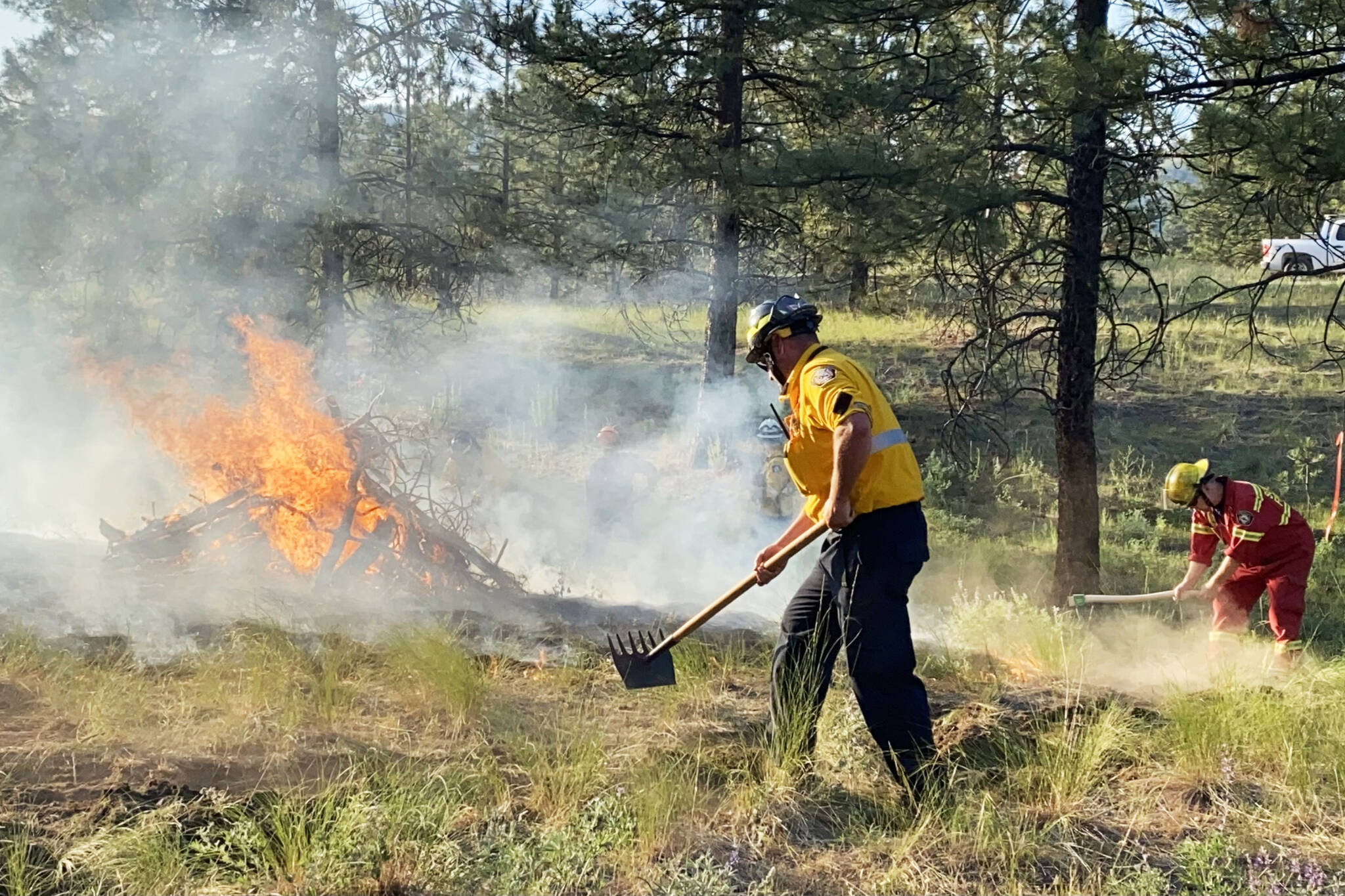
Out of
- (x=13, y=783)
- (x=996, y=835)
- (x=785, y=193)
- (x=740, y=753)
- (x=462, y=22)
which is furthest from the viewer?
(x=462, y=22)

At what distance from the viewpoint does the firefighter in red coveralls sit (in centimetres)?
601

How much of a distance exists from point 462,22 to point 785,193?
4249mm

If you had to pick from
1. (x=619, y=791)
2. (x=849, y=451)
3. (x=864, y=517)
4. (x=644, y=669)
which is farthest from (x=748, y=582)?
(x=619, y=791)

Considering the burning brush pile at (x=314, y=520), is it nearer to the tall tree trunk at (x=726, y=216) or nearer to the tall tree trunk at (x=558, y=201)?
the tall tree trunk at (x=558, y=201)

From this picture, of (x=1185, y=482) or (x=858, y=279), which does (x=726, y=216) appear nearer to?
(x=858, y=279)

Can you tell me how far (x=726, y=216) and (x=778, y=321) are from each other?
6.89 meters

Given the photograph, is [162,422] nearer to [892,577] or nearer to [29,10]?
[29,10]

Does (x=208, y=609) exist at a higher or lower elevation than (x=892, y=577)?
lower

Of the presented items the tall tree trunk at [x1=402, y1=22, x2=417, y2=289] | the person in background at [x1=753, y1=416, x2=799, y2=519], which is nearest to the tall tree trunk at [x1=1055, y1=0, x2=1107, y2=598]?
the person in background at [x1=753, y1=416, x2=799, y2=519]

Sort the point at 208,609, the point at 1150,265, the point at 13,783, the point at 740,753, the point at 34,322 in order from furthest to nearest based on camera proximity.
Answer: the point at 1150,265
the point at 34,322
the point at 208,609
the point at 740,753
the point at 13,783

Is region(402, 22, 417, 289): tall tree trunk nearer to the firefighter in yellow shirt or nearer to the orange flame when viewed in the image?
the orange flame

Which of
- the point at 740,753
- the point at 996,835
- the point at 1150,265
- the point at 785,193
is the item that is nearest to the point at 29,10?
the point at 785,193

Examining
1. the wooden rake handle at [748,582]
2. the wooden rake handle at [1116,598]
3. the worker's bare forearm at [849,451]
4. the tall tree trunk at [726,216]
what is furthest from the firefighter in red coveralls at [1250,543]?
the tall tree trunk at [726,216]

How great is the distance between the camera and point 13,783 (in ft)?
12.2
